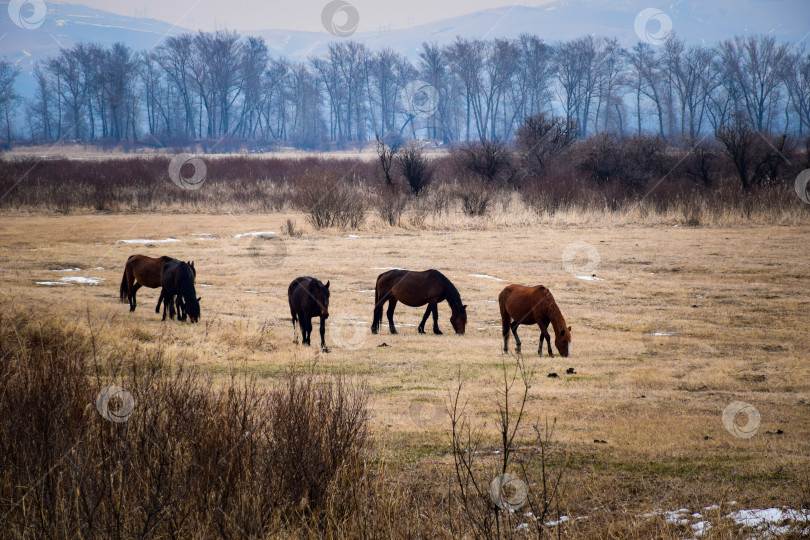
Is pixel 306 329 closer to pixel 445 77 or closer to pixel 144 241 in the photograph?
pixel 144 241

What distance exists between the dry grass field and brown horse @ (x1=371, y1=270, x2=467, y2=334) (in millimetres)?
314

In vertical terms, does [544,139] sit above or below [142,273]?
above

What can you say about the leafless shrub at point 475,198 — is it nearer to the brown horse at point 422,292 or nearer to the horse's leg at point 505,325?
the brown horse at point 422,292

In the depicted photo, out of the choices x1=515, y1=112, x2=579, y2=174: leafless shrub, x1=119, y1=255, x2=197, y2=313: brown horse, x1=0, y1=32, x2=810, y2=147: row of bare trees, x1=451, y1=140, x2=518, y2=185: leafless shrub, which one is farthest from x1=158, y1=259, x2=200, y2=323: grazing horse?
x1=0, y1=32, x2=810, y2=147: row of bare trees

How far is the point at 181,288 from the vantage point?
39.7 feet

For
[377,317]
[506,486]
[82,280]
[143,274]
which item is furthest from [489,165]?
[506,486]

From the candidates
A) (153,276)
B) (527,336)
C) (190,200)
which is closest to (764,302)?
(527,336)

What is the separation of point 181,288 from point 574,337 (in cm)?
686

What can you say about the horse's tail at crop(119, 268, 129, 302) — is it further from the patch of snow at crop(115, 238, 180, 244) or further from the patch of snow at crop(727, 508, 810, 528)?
the patch of snow at crop(727, 508, 810, 528)

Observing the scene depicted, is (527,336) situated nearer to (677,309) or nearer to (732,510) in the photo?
(677,309)

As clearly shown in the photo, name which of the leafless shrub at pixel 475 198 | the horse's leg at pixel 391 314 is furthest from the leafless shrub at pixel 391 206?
the horse's leg at pixel 391 314

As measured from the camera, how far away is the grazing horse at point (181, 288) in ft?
39.7

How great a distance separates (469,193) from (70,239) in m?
16.0

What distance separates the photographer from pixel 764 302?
45.3ft
